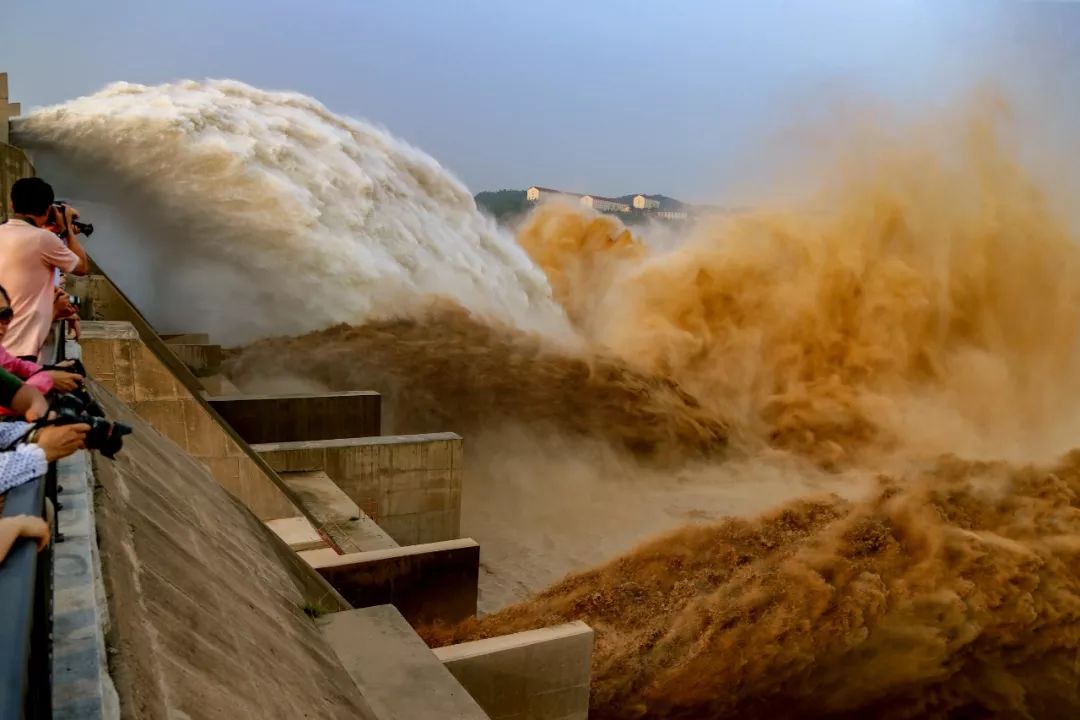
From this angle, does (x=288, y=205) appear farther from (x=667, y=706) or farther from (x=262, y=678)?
(x=262, y=678)

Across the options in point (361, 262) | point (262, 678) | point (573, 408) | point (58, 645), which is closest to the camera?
point (58, 645)

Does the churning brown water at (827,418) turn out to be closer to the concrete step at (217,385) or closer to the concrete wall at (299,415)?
the concrete step at (217,385)

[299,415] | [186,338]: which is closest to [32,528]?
[299,415]

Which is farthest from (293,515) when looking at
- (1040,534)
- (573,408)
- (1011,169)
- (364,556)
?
(1011,169)

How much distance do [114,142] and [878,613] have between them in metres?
20.4

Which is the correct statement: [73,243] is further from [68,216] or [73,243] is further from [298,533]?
[298,533]

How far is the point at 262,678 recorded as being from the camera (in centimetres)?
338

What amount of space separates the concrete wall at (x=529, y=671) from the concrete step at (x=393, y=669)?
1.35m

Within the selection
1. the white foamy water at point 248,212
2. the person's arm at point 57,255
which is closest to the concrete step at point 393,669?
the person's arm at point 57,255

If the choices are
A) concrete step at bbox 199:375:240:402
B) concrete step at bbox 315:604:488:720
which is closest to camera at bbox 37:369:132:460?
concrete step at bbox 315:604:488:720

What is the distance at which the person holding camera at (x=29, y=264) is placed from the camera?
444cm

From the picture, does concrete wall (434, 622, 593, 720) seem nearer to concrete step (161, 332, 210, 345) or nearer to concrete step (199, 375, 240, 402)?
concrete step (199, 375, 240, 402)

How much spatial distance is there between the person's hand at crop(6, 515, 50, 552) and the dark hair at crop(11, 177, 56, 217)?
328cm

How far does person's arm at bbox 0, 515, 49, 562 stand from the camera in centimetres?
176
